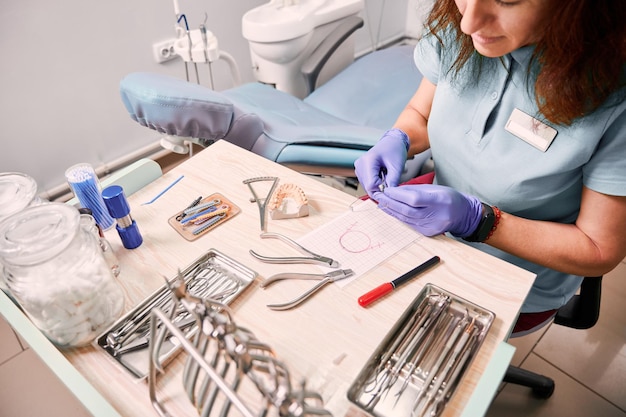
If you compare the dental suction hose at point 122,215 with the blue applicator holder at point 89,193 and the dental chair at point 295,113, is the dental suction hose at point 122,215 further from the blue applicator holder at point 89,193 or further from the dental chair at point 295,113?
the dental chair at point 295,113

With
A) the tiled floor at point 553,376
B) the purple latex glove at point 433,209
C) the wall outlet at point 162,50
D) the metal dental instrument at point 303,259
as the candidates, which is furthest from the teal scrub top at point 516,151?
the wall outlet at point 162,50

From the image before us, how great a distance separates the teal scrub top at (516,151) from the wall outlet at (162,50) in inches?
58.0

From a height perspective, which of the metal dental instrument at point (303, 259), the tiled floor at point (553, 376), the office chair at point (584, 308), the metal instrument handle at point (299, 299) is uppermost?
the metal dental instrument at point (303, 259)

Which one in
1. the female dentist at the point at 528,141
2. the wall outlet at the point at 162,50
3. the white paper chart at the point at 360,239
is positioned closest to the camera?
the female dentist at the point at 528,141

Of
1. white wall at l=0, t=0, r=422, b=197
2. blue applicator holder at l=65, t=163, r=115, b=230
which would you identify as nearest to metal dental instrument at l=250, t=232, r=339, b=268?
blue applicator holder at l=65, t=163, r=115, b=230

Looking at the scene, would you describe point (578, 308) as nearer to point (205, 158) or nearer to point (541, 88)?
point (541, 88)

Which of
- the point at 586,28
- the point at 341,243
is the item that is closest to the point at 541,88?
the point at 586,28

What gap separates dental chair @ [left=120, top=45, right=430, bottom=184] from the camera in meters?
1.10

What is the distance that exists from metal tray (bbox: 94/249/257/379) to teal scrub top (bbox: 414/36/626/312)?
56 centimetres

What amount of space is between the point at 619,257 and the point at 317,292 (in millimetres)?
621

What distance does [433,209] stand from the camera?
2.79 ft

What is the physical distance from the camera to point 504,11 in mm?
686

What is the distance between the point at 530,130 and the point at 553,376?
991 millimetres

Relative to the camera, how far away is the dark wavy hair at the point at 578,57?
0.63 meters
